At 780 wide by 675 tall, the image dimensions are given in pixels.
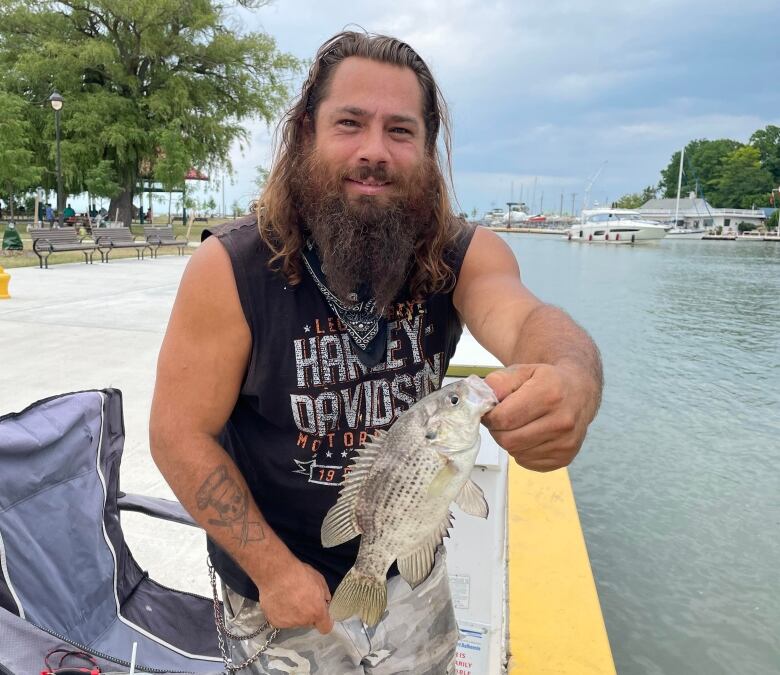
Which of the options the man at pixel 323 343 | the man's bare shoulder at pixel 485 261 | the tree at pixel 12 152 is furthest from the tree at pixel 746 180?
the man at pixel 323 343

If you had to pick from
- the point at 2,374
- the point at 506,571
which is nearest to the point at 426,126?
the point at 506,571

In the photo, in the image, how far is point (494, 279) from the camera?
194 centimetres

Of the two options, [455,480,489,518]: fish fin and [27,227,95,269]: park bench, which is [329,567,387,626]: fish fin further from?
[27,227,95,269]: park bench

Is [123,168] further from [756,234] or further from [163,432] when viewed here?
[756,234]

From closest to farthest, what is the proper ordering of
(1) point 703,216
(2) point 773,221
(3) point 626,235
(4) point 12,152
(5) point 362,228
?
1. (5) point 362,228
2. (4) point 12,152
3. (3) point 626,235
4. (2) point 773,221
5. (1) point 703,216

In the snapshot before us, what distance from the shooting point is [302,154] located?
2.02m

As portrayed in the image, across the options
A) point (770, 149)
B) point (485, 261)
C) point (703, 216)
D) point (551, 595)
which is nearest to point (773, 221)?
point (703, 216)

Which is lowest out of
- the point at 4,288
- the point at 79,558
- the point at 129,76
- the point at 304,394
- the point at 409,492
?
the point at 79,558

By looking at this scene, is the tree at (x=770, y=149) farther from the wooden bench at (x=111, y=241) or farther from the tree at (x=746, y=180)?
the wooden bench at (x=111, y=241)

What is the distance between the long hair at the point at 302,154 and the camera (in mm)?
1837

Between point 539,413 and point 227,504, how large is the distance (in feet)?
2.95

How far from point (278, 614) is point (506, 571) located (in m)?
1.95

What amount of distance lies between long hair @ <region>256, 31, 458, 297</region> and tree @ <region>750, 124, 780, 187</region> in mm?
123244

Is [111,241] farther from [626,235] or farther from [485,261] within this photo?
[626,235]
